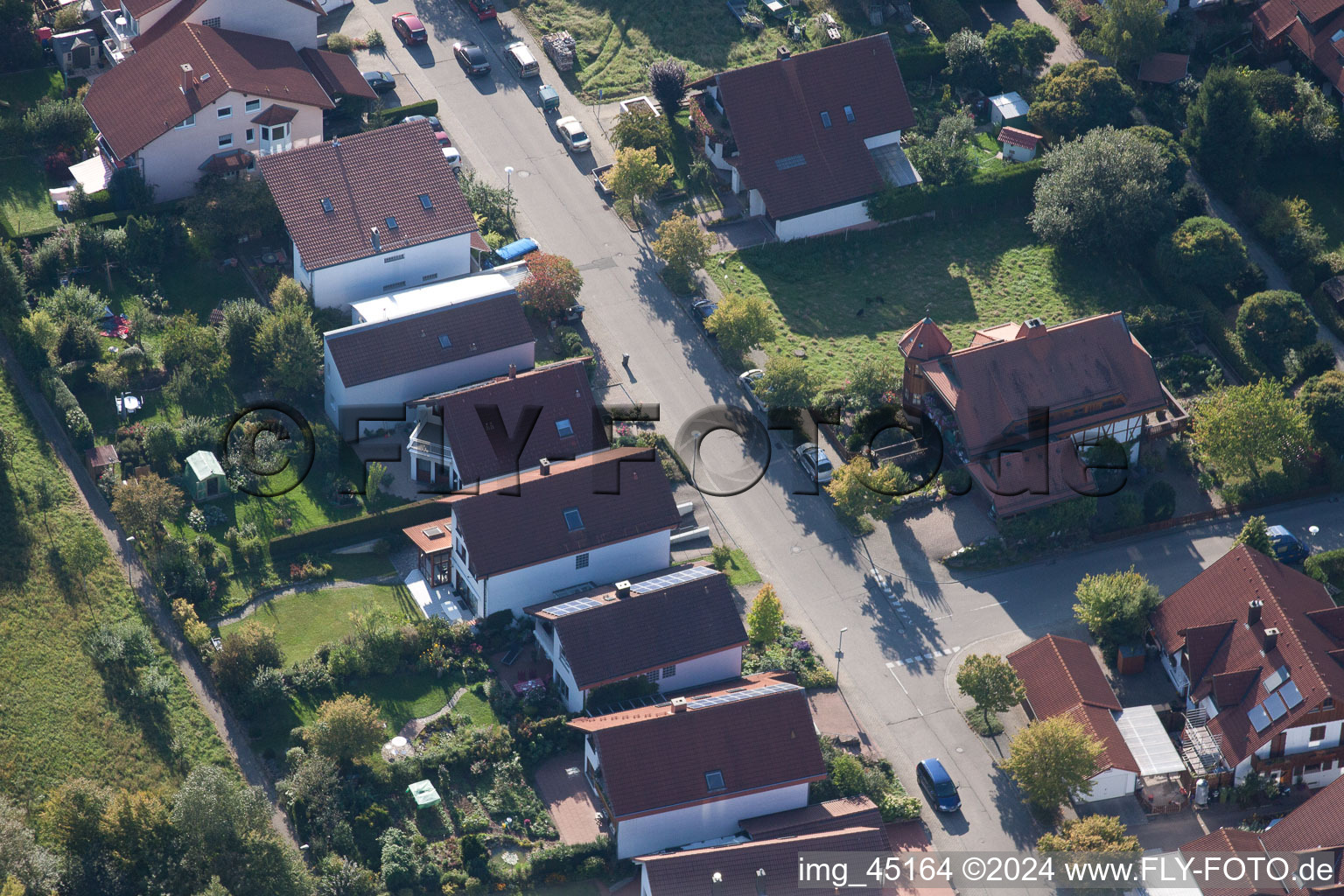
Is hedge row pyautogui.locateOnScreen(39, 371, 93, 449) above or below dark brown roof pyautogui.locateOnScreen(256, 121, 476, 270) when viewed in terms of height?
below

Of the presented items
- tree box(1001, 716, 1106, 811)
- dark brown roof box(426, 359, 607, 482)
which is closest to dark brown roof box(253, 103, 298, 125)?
dark brown roof box(426, 359, 607, 482)

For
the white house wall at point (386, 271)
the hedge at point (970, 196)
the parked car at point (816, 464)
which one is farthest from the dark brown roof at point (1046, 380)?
the white house wall at point (386, 271)

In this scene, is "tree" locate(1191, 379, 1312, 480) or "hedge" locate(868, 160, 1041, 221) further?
"hedge" locate(868, 160, 1041, 221)

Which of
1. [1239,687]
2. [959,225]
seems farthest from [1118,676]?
[959,225]

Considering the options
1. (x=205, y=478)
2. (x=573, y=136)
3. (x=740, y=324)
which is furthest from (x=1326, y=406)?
(x=205, y=478)

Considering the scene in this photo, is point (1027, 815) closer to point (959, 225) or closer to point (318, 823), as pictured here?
point (318, 823)

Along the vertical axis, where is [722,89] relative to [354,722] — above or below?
above

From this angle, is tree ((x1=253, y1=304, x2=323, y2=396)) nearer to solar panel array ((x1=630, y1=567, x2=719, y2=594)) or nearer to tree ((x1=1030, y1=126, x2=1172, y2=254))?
solar panel array ((x1=630, y1=567, x2=719, y2=594))
